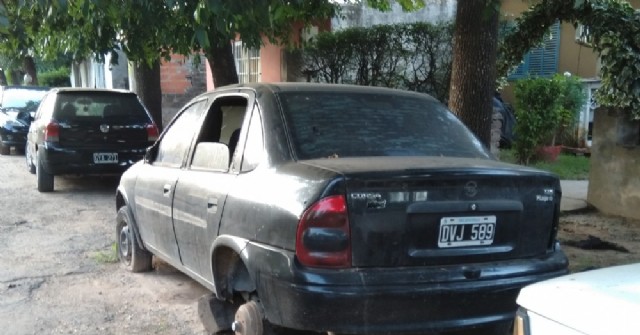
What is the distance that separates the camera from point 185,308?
201 inches

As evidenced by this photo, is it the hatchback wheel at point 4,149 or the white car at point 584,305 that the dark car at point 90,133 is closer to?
the hatchback wheel at point 4,149

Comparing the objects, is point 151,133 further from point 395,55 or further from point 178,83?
point 178,83

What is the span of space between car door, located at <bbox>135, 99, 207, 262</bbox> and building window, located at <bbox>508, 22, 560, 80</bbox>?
35.9ft

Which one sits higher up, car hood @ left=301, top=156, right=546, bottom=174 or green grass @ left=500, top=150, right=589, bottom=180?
car hood @ left=301, top=156, right=546, bottom=174

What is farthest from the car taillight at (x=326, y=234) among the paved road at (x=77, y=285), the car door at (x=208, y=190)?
the paved road at (x=77, y=285)

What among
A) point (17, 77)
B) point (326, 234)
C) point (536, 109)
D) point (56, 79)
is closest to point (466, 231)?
point (326, 234)

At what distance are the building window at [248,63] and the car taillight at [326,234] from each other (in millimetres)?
12884

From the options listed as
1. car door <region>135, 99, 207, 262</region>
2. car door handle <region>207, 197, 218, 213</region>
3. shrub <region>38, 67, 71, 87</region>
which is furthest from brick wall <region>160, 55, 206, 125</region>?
shrub <region>38, 67, 71, 87</region>

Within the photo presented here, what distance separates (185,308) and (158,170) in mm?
1125

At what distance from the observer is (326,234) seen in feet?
10.6

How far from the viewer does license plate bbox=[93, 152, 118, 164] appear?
10.1 metres

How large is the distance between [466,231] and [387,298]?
581 mm

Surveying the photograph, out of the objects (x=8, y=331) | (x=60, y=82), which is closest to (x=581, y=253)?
(x=8, y=331)

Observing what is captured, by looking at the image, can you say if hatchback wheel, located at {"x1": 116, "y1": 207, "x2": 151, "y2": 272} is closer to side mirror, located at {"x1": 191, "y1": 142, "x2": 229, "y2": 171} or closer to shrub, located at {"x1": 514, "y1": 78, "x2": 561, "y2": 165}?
side mirror, located at {"x1": 191, "y1": 142, "x2": 229, "y2": 171}
